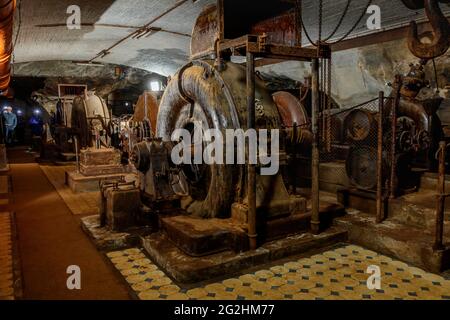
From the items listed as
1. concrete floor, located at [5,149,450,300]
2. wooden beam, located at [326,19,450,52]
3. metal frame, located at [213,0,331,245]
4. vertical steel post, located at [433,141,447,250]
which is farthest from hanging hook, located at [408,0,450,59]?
concrete floor, located at [5,149,450,300]

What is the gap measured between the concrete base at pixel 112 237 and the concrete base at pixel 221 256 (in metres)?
0.20

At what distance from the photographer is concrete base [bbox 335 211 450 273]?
13.4ft

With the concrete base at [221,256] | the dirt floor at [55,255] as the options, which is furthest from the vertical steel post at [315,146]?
the dirt floor at [55,255]

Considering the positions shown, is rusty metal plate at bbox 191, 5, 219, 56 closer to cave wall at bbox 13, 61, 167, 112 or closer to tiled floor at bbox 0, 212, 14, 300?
tiled floor at bbox 0, 212, 14, 300

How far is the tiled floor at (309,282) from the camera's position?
3551 mm

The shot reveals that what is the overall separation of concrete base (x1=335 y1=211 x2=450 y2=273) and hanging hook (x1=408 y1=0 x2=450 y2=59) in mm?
3050

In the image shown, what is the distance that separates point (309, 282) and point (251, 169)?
1427mm

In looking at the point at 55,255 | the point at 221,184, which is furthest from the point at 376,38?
the point at 55,255

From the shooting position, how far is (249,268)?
13.8 ft

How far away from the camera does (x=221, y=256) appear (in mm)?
4203

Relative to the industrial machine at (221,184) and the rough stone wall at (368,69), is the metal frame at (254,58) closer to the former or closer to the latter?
the industrial machine at (221,184)

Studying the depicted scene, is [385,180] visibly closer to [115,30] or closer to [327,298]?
[327,298]
